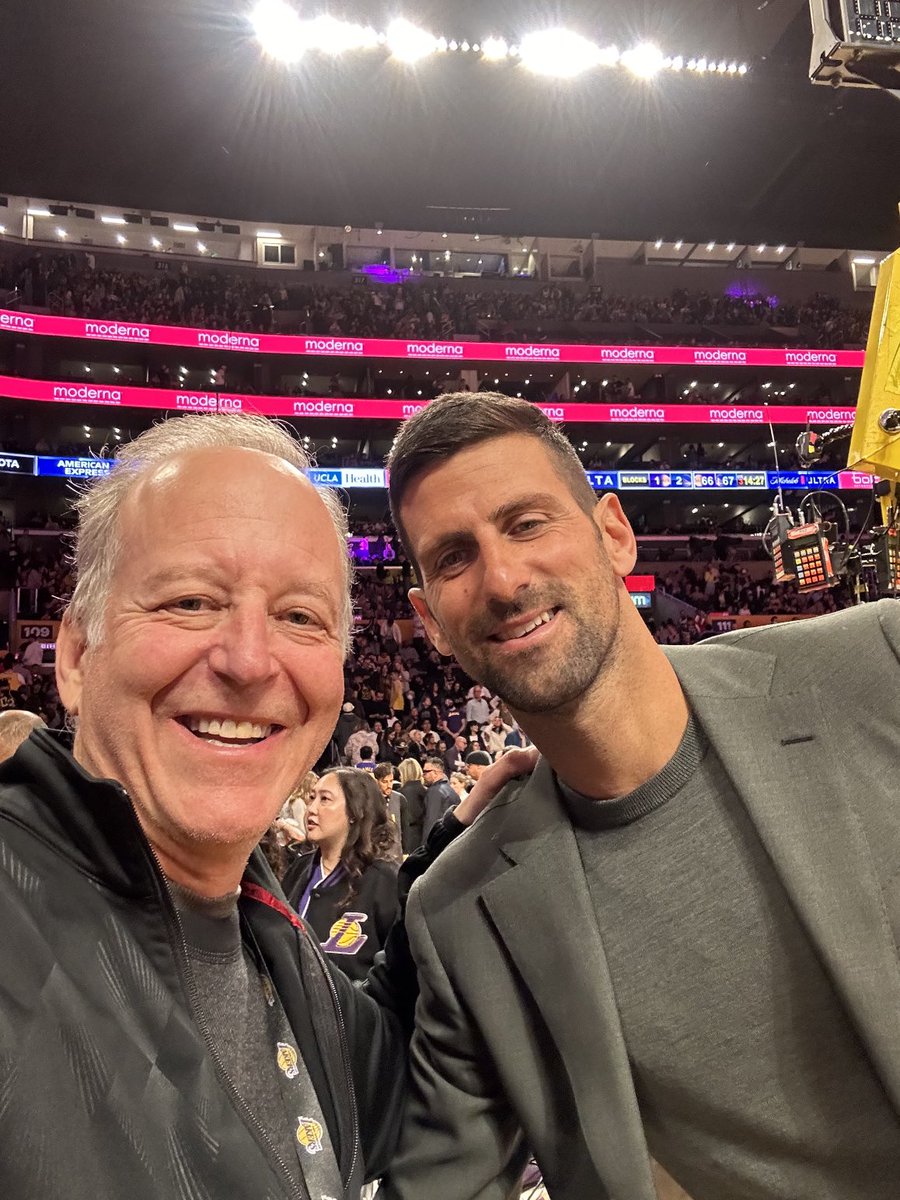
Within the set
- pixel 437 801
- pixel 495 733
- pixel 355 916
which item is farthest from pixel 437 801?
pixel 495 733

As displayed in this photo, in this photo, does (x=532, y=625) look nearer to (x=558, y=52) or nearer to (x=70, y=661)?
(x=70, y=661)

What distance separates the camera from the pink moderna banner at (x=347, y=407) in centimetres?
1991

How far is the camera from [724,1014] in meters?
1.38

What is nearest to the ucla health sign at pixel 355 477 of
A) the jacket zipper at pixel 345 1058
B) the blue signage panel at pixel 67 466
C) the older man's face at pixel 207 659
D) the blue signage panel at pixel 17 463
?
the blue signage panel at pixel 67 466

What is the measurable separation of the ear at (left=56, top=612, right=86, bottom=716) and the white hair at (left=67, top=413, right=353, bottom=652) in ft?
0.05

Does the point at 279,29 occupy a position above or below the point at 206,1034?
above

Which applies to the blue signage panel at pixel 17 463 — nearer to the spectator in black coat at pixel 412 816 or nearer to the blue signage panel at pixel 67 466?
the blue signage panel at pixel 67 466

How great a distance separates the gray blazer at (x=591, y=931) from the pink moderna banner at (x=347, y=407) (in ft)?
58.7

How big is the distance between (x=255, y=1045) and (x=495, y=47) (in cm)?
1864

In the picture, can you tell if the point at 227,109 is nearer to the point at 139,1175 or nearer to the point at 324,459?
the point at 324,459

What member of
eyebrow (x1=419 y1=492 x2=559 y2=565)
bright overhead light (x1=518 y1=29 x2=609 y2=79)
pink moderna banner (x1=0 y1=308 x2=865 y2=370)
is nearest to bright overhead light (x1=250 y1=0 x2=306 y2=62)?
bright overhead light (x1=518 y1=29 x2=609 y2=79)

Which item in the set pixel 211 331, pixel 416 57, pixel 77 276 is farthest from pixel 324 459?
pixel 416 57

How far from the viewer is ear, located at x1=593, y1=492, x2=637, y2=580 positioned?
178 centimetres

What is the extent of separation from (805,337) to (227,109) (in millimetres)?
19482
